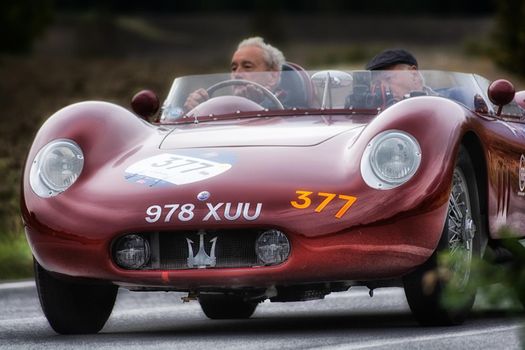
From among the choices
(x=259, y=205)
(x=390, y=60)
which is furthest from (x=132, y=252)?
(x=390, y=60)

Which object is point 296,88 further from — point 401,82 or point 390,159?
point 390,159

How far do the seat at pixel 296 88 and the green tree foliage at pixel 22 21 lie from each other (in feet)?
128

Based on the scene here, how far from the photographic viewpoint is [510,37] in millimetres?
33750

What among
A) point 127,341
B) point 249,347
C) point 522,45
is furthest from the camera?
point 522,45

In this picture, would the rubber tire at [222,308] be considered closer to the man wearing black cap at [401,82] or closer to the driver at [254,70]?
the driver at [254,70]

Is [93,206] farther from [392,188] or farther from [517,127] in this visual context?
[517,127]

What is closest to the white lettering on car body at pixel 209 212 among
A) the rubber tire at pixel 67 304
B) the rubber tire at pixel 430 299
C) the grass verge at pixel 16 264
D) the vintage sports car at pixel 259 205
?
the vintage sports car at pixel 259 205

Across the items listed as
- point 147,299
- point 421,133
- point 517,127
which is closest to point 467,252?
point 421,133

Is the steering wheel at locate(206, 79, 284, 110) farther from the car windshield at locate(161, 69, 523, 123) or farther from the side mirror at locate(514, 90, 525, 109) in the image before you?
the side mirror at locate(514, 90, 525, 109)

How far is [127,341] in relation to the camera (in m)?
6.97

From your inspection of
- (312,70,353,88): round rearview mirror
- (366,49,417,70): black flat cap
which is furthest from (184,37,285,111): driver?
(366,49,417,70): black flat cap

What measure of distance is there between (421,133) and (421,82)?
150 cm

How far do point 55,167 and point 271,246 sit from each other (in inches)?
45.2

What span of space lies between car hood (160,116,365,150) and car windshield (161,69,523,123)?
0.30 metres
